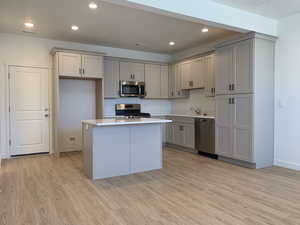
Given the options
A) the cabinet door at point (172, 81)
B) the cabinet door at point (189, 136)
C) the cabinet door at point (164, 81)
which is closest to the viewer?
the cabinet door at point (189, 136)

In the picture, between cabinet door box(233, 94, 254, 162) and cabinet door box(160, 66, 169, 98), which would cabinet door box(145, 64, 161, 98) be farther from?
cabinet door box(233, 94, 254, 162)

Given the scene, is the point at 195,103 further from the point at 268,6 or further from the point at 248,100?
the point at 268,6

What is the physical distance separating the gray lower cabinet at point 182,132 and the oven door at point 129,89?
1191mm

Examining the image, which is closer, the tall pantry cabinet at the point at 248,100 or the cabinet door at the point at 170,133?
the tall pantry cabinet at the point at 248,100

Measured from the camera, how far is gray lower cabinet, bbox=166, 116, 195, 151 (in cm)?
545

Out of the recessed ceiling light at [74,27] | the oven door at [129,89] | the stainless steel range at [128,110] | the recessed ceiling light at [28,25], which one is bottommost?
the stainless steel range at [128,110]

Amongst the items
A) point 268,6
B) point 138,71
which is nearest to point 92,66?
point 138,71

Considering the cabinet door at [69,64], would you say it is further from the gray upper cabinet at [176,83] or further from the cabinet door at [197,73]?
the cabinet door at [197,73]

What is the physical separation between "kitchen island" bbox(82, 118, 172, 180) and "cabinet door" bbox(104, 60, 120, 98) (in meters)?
2.01

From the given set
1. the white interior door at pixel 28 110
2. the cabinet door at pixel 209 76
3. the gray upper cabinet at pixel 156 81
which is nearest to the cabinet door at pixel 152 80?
the gray upper cabinet at pixel 156 81

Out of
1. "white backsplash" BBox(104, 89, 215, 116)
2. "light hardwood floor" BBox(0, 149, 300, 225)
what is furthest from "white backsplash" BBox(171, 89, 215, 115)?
"light hardwood floor" BBox(0, 149, 300, 225)

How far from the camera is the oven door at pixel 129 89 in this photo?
589 cm

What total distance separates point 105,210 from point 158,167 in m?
1.75

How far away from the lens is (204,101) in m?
5.77
